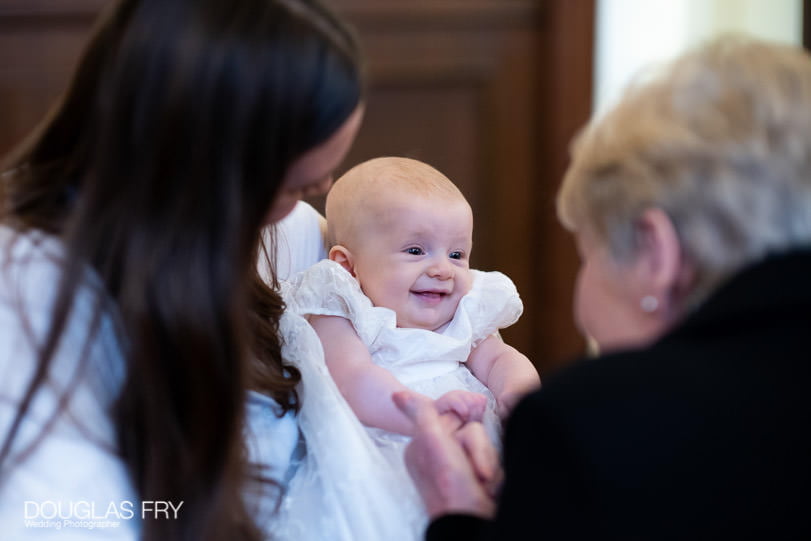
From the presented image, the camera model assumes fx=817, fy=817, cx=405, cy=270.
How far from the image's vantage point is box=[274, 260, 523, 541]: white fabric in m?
1.10

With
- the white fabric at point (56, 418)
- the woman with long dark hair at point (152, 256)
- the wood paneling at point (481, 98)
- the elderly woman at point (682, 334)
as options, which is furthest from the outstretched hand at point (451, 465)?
the wood paneling at point (481, 98)

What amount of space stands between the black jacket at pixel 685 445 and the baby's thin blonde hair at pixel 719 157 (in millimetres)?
82

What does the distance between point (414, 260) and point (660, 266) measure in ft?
1.85

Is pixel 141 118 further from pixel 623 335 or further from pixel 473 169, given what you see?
pixel 473 169

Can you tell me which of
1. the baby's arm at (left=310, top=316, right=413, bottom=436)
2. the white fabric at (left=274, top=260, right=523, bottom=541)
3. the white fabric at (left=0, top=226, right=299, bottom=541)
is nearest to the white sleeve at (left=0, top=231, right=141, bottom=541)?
the white fabric at (left=0, top=226, right=299, bottom=541)

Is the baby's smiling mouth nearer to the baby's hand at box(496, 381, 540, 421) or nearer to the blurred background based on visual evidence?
the baby's hand at box(496, 381, 540, 421)

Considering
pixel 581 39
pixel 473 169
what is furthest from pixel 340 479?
pixel 581 39

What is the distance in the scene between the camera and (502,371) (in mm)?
1327

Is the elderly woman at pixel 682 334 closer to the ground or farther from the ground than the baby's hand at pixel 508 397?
farther from the ground

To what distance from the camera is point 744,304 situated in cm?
77

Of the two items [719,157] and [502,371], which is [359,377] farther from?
[719,157]

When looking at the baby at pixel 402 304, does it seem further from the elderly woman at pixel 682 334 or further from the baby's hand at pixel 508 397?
the elderly woman at pixel 682 334

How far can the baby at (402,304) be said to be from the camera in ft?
4.11

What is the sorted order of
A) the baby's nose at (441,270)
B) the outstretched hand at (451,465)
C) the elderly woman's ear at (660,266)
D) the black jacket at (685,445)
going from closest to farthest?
the black jacket at (685,445)
the elderly woman's ear at (660,266)
the outstretched hand at (451,465)
the baby's nose at (441,270)
